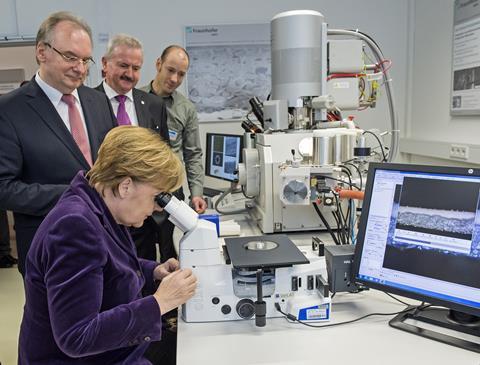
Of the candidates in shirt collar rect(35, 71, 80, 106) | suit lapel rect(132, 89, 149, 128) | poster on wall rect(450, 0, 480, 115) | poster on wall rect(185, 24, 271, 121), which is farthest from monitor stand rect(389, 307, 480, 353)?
poster on wall rect(185, 24, 271, 121)

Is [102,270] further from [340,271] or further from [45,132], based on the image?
[45,132]

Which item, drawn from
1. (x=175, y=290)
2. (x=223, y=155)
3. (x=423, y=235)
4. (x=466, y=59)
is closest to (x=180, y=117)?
(x=223, y=155)

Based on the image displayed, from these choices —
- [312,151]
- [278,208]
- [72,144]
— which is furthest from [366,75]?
[72,144]

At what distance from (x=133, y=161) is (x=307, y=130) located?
1.12 m

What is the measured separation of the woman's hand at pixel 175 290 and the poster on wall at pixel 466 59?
2.50m

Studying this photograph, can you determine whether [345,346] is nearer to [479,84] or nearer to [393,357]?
[393,357]

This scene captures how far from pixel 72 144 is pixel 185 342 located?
0.87 meters

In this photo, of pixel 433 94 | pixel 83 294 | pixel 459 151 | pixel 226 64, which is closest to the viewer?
pixel 83 294

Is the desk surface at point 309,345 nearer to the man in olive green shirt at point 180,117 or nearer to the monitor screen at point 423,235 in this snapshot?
the monitor screen at point 423,235

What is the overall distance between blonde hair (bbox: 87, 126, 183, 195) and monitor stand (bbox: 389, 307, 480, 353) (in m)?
0.71

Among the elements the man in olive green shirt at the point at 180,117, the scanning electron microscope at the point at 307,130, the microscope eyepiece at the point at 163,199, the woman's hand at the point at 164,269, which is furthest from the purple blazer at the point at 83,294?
the man in olive green shirt at the point at 180,117

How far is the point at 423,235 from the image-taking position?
43.6 inches

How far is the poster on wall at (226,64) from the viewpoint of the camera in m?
3.49

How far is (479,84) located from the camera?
9.25ft
